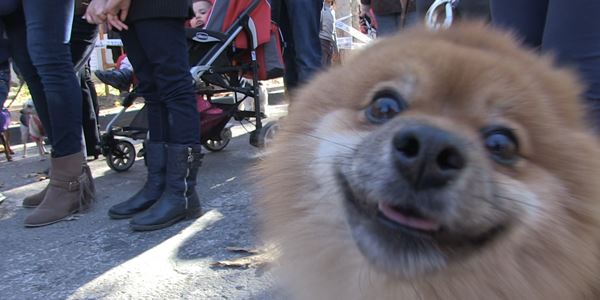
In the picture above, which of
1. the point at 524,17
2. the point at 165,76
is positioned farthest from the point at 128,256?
the point at 524,17

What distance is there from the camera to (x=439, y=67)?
63.6 inches

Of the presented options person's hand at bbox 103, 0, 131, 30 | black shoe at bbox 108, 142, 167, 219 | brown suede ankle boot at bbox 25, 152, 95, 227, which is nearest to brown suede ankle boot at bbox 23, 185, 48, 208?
brown suede ankle boot at bbox 25, 152, 95, 227

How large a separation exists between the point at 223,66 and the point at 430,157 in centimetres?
409

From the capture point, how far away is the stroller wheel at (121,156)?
15.6ft

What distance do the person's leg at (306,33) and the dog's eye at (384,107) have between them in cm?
279

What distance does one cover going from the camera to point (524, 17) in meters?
2.30

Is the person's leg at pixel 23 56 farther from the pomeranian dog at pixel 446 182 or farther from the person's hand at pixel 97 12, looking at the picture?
the pomeranian dog at pixel 446 182

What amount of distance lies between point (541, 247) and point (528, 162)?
0.81ft

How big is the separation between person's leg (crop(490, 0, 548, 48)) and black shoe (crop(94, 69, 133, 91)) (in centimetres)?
362

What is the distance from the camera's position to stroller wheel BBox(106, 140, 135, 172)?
4.75m

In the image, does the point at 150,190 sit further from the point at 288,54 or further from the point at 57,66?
the point at 288,54

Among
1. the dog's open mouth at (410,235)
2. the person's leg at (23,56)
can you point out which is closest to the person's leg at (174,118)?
the person's leg at (23,56)

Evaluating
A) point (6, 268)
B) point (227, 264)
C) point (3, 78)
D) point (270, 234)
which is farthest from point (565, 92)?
point (3, 78)

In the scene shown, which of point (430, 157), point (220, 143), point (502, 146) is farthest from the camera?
point (220, 143)
